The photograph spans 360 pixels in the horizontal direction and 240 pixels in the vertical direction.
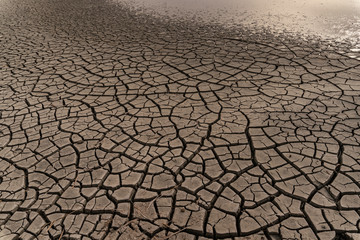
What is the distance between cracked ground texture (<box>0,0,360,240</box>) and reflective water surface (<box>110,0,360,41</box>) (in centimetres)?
115

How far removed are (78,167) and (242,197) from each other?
3.92 ft

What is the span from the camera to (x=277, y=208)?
173 centimetres

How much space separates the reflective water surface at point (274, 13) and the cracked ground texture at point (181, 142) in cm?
115

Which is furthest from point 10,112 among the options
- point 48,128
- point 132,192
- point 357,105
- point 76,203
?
point 357,105

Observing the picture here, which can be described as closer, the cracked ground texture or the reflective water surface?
the cracked ground texture

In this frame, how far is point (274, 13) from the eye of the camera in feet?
21.8

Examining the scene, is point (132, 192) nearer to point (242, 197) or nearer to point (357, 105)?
point (242, 197)

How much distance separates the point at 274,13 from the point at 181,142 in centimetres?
552

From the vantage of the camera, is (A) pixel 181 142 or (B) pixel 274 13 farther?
(B) pixel 274 13

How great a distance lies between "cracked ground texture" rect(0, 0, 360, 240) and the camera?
169cm

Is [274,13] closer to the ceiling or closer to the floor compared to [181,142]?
closer to the ceiling

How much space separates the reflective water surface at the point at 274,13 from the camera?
5.34 metres

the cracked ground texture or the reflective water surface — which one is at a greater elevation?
the reflective water surface

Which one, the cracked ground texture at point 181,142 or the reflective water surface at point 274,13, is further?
the reflective water surface at point 274,13
